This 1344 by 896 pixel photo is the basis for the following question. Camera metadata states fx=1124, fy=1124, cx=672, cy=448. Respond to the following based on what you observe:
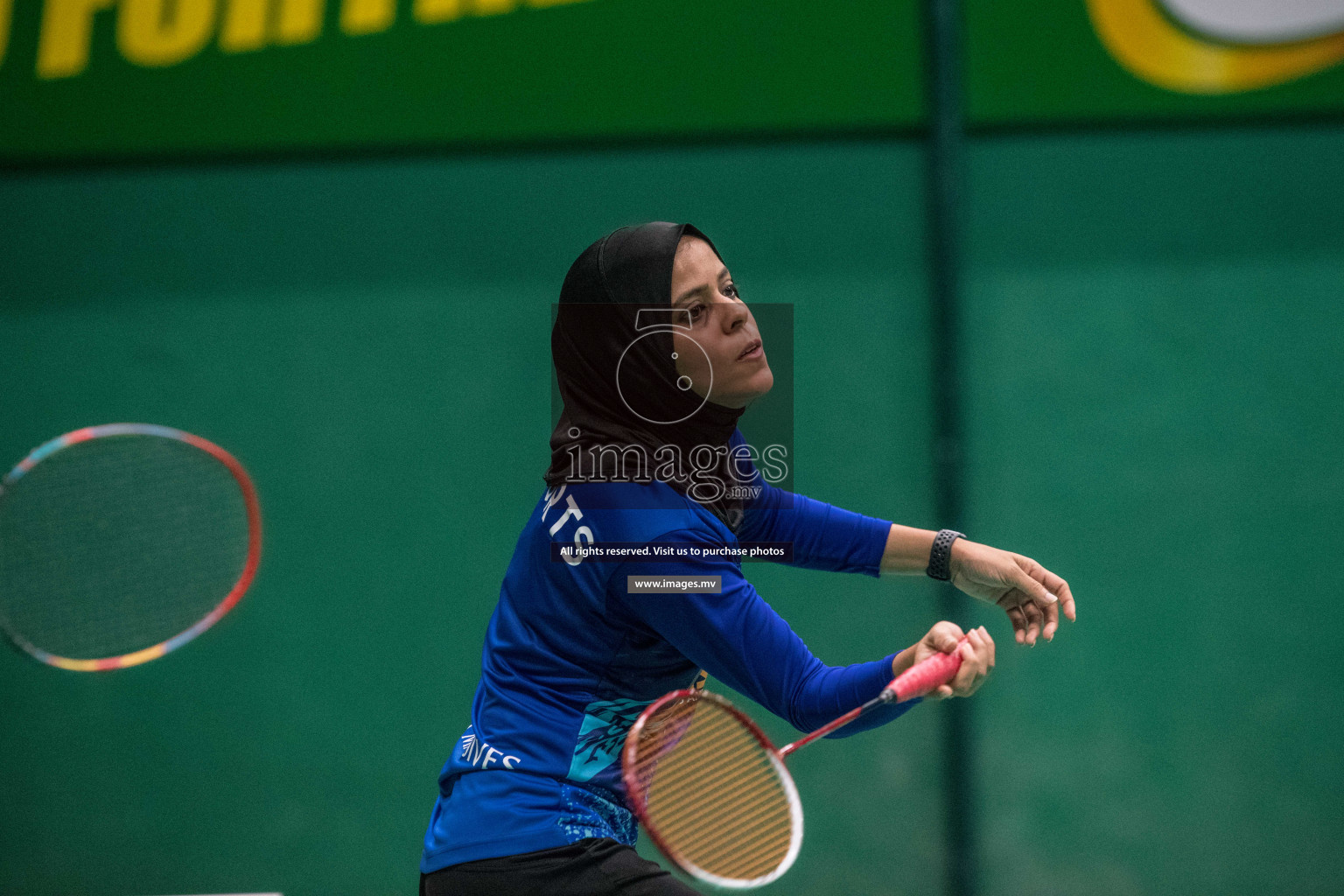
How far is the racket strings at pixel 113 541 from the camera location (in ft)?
9.27

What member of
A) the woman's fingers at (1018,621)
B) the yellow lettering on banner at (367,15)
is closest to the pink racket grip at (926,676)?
the woman's fingers at (1018,621)

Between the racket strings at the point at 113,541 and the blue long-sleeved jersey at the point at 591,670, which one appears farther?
the racket strings at the point at 113,541

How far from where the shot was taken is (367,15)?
11.4ft

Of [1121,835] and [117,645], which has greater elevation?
[117,645]

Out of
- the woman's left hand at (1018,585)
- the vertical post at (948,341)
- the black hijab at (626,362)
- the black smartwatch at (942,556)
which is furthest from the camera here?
the vertical post at (948,341)

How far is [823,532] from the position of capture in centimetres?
201

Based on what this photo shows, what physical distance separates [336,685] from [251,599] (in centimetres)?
37

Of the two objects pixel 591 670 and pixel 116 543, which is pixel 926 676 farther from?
pixel 116 543

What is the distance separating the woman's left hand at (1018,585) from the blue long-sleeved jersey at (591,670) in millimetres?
374

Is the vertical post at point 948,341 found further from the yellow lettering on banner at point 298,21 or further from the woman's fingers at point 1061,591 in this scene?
the yellow lettering on banner at point 298,21

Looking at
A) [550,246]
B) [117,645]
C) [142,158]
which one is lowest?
[117,645]

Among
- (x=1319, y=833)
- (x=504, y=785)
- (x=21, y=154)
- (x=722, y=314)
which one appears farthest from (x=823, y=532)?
(x=21, y=154)

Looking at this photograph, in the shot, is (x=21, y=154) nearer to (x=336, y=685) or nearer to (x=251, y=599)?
(x=251, y=599)

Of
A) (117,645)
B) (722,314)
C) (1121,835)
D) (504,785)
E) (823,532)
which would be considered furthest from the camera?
(1121,835)
